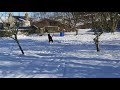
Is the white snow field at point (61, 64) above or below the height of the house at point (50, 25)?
below

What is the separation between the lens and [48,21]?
35.8 m

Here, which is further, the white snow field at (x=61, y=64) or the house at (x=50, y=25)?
the house at (x=50, y=25)

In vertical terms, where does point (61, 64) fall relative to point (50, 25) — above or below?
below

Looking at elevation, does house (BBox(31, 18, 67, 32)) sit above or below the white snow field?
above

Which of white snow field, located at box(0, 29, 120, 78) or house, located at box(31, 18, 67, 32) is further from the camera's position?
house, located at box(31, 18, 67, 32)

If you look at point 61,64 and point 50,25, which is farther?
point 50,25
